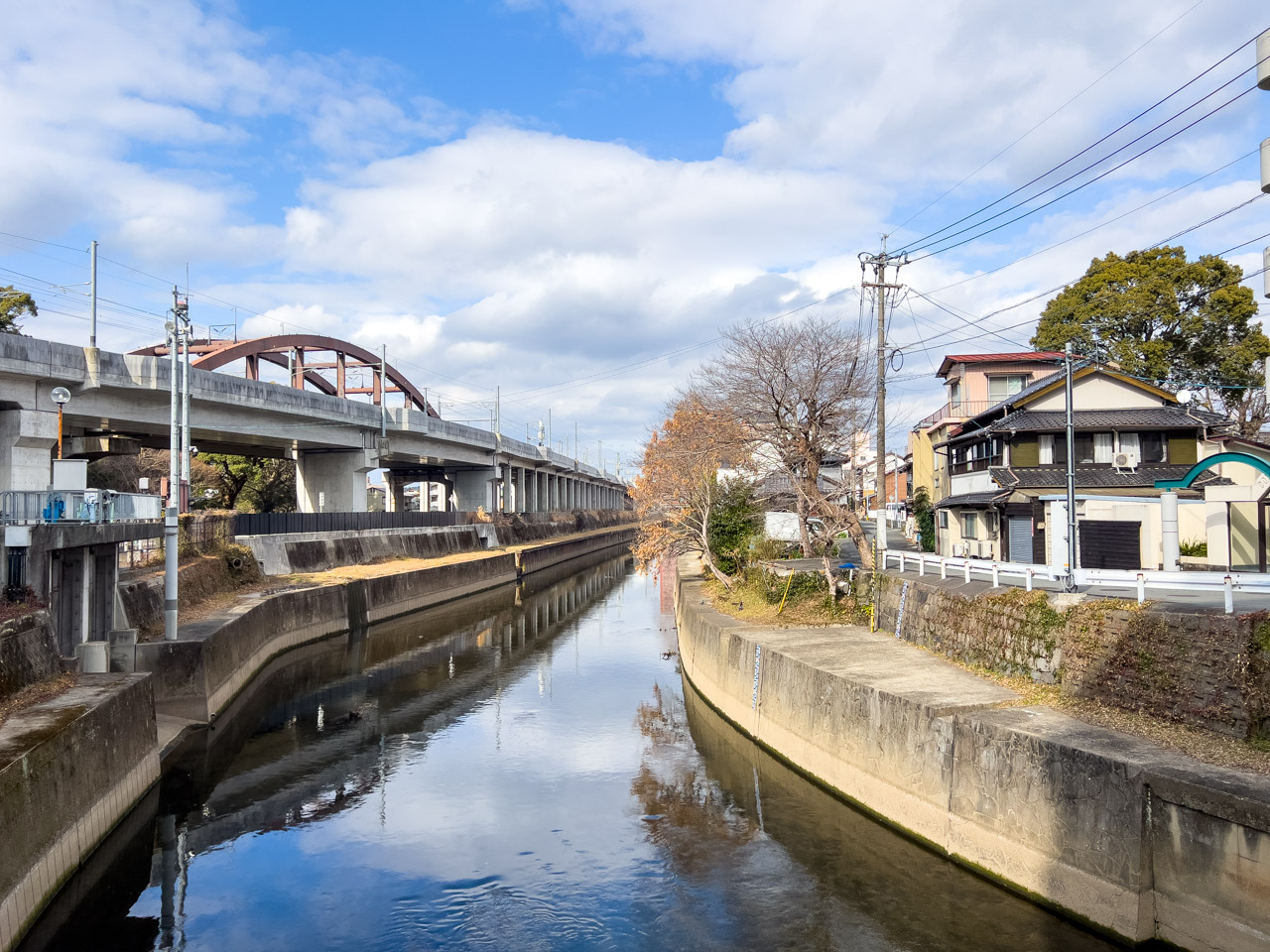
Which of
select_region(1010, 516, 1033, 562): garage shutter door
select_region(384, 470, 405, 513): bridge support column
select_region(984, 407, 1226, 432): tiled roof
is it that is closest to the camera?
select_region(984, 407, 1226, 432): tiled roof

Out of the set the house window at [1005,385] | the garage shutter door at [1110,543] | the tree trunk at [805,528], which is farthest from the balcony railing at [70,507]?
the house window at [1005,385]

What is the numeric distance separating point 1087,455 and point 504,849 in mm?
25103

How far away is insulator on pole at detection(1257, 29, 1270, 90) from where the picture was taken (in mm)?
13547

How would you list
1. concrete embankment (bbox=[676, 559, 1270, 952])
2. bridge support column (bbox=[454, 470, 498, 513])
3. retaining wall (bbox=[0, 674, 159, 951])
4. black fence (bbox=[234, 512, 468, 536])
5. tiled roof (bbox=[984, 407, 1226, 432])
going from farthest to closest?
bridge support column (bbox=[454, 470, 498, 513]) < black fence (bbox=[234, 512, 468, 536]) < tiled roof (bbox=[984, 407, 1226, 432]) < retaining wall (bbox=[0, 674, 159, 951]) < concrete embankment (bbox=[676, 559, 1270, 952])

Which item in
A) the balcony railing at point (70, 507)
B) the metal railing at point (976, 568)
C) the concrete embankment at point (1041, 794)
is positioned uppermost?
the balcony railing at point (70, 507)

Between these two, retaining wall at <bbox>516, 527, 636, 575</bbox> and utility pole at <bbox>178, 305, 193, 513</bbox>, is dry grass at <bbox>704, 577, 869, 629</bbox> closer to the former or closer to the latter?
utility pole at <bbox>178, 305, 193, 513</bbox>

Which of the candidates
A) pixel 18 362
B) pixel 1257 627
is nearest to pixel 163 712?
pixel 18 362

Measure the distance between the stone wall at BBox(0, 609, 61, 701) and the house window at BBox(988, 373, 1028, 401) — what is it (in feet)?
124

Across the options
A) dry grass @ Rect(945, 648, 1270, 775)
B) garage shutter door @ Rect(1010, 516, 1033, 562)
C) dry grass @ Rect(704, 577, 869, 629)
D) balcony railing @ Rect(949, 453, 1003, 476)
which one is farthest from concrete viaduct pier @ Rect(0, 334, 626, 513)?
garage shutter door @ Rect(1010, 516, 1033, 562)

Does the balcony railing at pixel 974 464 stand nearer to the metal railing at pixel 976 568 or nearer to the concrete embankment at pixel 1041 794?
the metal railing at pixel 976 568

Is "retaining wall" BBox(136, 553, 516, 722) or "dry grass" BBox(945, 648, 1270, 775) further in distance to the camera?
"retaining wall" BBox(136, 553, 516, 722)

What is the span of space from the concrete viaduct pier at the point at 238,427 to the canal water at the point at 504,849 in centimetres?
1358

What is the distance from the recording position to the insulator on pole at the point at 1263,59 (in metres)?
13.5

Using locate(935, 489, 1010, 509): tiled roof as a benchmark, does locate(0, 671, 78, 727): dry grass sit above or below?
below
